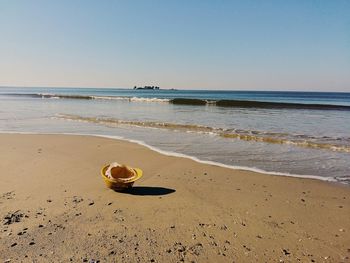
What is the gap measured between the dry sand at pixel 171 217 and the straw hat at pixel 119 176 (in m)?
0.16

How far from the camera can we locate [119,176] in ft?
21.2

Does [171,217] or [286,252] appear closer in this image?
[286,252]

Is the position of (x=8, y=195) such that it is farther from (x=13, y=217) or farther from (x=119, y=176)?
(x=119, y=176)

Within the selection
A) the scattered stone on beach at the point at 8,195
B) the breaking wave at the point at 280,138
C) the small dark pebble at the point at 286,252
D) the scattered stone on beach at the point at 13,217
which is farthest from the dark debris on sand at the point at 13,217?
the breaking wave at the point at 280,138

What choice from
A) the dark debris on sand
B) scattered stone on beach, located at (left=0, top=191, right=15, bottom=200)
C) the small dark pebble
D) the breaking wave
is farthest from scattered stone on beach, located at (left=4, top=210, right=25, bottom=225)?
the breaking wave

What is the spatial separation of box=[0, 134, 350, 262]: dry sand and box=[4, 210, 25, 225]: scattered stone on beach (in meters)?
0.01

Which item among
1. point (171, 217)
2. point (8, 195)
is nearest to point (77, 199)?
point (8, 195)

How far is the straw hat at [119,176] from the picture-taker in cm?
592

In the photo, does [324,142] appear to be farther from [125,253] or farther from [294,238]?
[125,253]

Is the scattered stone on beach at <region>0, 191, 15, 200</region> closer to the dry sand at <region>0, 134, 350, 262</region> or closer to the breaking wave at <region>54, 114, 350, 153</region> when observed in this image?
the dry sand at <region>0, 134, 350, 262</region>

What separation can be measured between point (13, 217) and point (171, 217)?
7.56 feet

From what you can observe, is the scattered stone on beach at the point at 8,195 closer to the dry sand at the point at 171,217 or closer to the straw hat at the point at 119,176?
the dry sand at the point at 171,217

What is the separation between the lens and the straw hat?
592 cm

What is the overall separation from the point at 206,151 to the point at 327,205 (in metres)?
4.93
